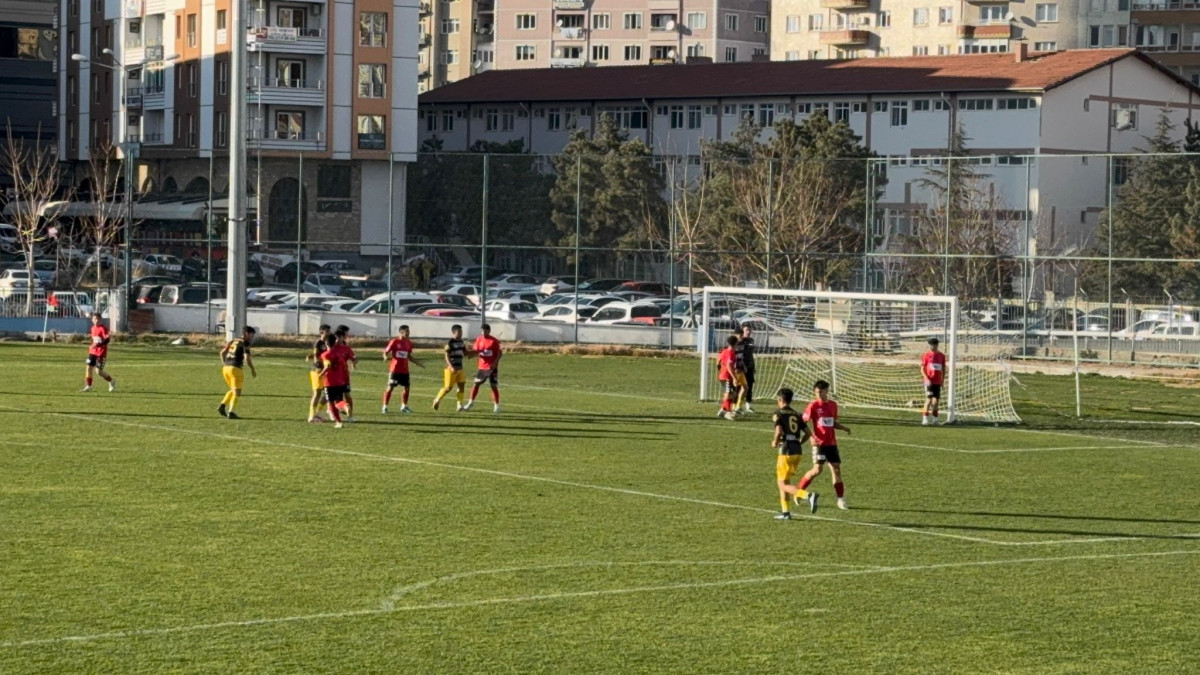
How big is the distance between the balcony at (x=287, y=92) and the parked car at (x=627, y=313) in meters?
34.8

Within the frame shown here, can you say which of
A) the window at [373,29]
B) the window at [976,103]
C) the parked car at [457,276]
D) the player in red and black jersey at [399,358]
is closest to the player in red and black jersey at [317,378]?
the player in red and black jersey at [399,358]

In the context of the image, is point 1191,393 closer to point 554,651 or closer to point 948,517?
point 948,517

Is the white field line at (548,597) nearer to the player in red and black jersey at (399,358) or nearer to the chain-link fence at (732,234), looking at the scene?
the player in red and black jersey at (399,358)

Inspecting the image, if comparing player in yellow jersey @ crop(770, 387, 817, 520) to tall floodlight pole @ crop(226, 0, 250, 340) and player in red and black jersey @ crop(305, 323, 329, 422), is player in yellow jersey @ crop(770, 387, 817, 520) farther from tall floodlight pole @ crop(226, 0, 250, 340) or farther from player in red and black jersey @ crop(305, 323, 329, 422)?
tall floodlight pole @ crop(226, 0, 250, 340)

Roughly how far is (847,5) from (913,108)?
32.6 meters

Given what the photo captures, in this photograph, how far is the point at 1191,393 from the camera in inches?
1654

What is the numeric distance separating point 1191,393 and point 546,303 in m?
24.0

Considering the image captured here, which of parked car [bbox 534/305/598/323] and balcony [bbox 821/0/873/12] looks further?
balcony [bbox 821/0/873/12]

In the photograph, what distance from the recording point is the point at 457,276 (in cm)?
7219

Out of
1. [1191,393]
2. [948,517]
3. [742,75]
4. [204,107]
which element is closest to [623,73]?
[742,75]

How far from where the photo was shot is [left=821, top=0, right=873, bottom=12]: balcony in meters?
121

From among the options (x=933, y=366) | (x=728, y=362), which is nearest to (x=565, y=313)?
(x=728, y=362)

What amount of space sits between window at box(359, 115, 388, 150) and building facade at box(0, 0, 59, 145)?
2836cm

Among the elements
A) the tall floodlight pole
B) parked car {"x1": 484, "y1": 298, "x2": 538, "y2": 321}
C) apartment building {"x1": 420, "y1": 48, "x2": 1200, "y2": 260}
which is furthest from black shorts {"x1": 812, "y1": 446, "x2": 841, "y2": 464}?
apartment building {"x1": 420, "y1": 48, "x2": 1200, "y2": 260}
